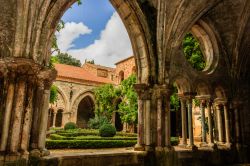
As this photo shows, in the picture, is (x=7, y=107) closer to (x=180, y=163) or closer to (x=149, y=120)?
(x=149, y=120)

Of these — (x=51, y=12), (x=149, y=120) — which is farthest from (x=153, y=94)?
Result: (x=51, y=12)

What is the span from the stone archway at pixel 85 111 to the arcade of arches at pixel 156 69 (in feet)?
66.7

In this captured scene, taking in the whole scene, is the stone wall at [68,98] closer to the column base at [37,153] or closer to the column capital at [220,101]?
the column capital at [220,101]

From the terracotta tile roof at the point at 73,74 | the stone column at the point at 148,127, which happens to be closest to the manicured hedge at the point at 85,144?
the stone column at the point at 148,127

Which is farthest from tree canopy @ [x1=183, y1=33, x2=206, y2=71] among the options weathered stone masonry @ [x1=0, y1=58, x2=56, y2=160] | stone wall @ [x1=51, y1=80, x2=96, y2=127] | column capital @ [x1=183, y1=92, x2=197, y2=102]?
stone wall @ [x1=51, y1=80, x2=96, y2=127]

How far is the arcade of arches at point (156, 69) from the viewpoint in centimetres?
436

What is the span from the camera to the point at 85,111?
1151 inches

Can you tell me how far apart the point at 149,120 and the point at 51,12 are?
3.74 meters

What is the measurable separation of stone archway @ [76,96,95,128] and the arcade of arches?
801 inches

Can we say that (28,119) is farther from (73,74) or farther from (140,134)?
(73,74)

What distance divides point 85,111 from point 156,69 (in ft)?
76.3

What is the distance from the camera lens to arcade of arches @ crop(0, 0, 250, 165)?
4363mm

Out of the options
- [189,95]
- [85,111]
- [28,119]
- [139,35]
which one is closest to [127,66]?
[85,111]

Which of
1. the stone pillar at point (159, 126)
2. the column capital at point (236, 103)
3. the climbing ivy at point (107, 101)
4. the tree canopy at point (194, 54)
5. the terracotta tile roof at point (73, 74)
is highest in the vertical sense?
the terracotta tile roof at point (73, 74)
